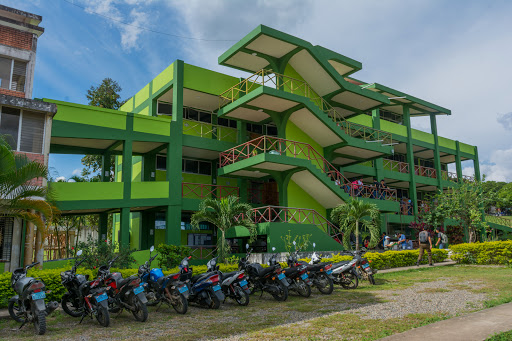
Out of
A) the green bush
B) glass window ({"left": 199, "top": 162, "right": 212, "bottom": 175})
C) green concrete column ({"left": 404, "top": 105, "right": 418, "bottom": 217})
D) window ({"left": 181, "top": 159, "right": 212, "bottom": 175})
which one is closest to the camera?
the green bush

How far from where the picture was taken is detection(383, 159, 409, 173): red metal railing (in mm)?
31667

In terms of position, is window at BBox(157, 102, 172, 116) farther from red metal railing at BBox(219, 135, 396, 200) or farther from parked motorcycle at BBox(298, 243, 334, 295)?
parked motorcycle at BBox(298, 243, 334, 295)

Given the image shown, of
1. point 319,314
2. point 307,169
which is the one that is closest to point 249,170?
point 307,169

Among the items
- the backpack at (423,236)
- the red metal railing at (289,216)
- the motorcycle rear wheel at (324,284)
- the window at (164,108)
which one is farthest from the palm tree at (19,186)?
the backpack at (423,236)

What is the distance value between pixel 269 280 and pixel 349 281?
2.73 m

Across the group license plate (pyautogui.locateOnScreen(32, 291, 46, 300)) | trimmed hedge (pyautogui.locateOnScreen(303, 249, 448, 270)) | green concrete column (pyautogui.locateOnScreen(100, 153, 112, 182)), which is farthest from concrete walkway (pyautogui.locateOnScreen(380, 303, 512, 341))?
green concrete column (pyautogui.locateOnScreen(100, 153, 112, 182))

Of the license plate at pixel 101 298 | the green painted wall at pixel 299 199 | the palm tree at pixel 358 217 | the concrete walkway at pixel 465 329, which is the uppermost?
the green painted wall at pixel 299 199

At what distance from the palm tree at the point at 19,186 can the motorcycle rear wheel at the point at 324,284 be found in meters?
7.35

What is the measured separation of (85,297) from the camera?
8281mm

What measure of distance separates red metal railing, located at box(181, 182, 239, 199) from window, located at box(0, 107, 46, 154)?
24.4ft

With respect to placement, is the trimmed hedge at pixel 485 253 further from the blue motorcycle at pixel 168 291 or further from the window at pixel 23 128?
the window at pixel 23 128

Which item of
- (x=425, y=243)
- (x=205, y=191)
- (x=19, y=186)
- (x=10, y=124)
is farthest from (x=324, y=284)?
(x=205, y=191)

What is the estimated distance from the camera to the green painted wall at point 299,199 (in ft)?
68.6

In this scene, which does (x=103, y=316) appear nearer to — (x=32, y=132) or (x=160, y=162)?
(x=32, y=132)
